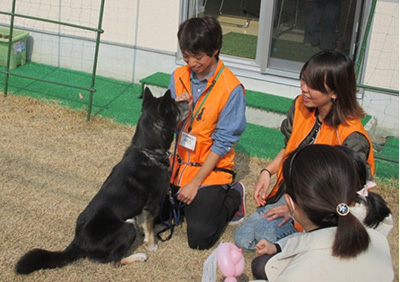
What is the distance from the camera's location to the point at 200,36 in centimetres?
334

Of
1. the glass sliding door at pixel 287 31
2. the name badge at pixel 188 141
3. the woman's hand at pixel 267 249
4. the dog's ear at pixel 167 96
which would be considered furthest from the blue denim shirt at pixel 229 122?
the glass sliding door at pixel 287 31

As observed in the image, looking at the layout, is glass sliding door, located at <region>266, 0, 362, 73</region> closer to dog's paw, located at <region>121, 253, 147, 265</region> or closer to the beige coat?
dog's paw, located at <region>121, 253, 147, 265</region>

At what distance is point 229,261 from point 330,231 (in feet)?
2.53

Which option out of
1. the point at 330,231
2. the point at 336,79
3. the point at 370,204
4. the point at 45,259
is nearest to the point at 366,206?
the point at 370,204

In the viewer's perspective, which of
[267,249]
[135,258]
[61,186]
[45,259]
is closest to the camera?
[267,249]

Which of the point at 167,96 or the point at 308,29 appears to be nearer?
the point at 167,96

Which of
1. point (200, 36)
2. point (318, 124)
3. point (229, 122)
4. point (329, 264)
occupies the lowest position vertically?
point (329, 264)

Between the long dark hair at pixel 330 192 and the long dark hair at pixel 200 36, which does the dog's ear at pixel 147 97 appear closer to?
the long dark hair at pixel 200 36

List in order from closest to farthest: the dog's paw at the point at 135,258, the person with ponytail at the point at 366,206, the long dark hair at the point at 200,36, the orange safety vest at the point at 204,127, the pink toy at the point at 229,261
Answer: the person with ponytail at the point at 366,206 → the pink toy at the point at 229,261 → the long dark hair at the point at 200,36 → the dog's paw at the point at 135,258 → the orange safety vest at the point at 204,127

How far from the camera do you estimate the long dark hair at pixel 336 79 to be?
114 inches

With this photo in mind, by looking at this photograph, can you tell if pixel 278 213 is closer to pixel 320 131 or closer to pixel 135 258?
pixel 320 131

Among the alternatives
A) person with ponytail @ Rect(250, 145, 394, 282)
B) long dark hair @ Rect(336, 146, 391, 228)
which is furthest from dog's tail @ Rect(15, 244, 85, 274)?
long dark hair @ Rect(336, 146, 391, 228)

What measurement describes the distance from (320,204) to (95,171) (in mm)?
3170

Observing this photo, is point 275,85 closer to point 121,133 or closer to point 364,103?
point 364,103
